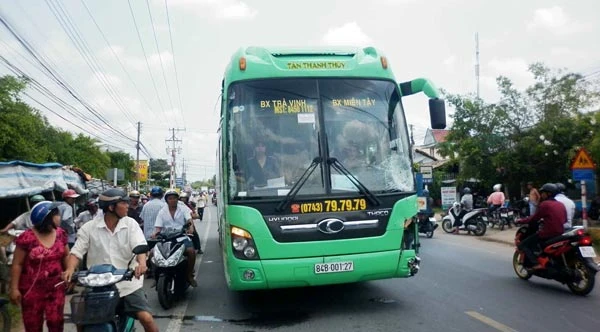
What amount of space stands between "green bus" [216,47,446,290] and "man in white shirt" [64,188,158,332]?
156 cm

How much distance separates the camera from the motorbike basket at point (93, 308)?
149 inches

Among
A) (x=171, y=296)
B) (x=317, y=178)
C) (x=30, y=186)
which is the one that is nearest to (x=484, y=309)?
(x=317, y=178)

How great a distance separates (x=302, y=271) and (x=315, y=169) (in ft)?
3.92

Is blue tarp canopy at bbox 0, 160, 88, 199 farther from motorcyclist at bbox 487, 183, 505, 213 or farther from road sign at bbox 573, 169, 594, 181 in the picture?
motorcyclist at bbox 487, 183, 505, 213

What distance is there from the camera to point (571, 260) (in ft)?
24.3

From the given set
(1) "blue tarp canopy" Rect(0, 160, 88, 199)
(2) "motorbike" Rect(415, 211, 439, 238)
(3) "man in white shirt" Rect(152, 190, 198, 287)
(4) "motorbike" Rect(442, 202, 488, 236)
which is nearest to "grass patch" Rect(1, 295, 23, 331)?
(3) "man in white shirt" Rect(152, 190, 198, 287)

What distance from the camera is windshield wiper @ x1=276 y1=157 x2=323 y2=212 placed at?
18.9 feet

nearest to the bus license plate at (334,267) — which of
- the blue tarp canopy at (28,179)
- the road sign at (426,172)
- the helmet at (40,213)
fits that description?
the helmet at (40,213)

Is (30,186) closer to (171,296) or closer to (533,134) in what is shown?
(171,296)

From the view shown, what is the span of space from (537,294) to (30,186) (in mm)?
12379

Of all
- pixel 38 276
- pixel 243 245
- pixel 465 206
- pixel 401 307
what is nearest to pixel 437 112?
pixel 401 307

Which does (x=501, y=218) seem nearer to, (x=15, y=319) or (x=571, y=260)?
(x=571, y=260)

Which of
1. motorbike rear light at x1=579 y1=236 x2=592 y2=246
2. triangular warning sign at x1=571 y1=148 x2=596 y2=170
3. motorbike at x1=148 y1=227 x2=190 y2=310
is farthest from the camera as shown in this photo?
triangular warning sign at x1=571 y1=148 x2=596 y2=170

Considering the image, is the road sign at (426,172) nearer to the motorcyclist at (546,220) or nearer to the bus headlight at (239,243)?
the motorcyclist at (546,220)
